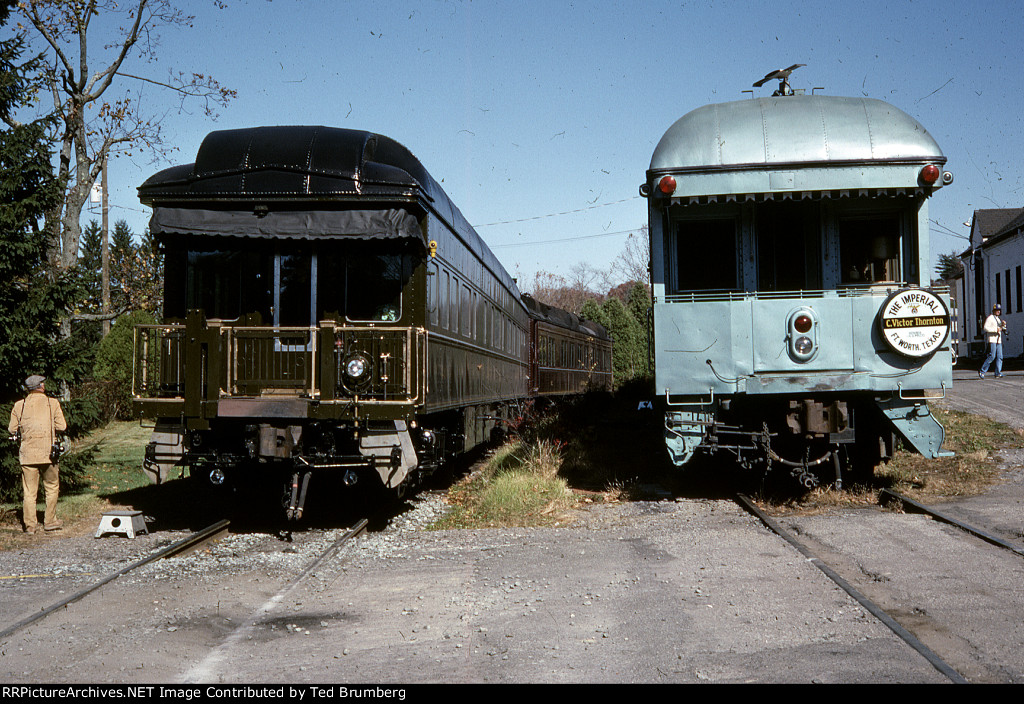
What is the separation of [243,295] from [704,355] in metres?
4.70

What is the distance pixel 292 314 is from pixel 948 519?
6521mm

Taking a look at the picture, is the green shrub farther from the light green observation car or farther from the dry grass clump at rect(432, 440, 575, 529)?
the light green observation car

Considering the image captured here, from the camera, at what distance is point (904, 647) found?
15.7 ft

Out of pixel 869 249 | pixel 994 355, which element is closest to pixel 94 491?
pixel 869 249

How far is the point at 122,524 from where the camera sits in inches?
366

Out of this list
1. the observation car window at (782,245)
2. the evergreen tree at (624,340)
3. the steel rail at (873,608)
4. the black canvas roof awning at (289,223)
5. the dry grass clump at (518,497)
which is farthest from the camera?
the evergreen tree at (624,340)

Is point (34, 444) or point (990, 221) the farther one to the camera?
point (990, 221)

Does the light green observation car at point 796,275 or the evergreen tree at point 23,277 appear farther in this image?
the evergreen tree at point 23,277

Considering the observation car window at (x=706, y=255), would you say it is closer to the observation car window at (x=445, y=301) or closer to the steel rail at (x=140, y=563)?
the observation car window at (x=445, y=301)

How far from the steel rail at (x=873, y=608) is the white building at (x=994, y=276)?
98.4 ft

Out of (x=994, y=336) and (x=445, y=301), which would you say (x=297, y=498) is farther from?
(x=994, y=336)

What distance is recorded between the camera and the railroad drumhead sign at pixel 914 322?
356 inches

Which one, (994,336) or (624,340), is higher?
(624,340)

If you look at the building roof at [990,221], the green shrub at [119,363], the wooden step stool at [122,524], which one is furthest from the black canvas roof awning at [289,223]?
the building roof at [990,221]
